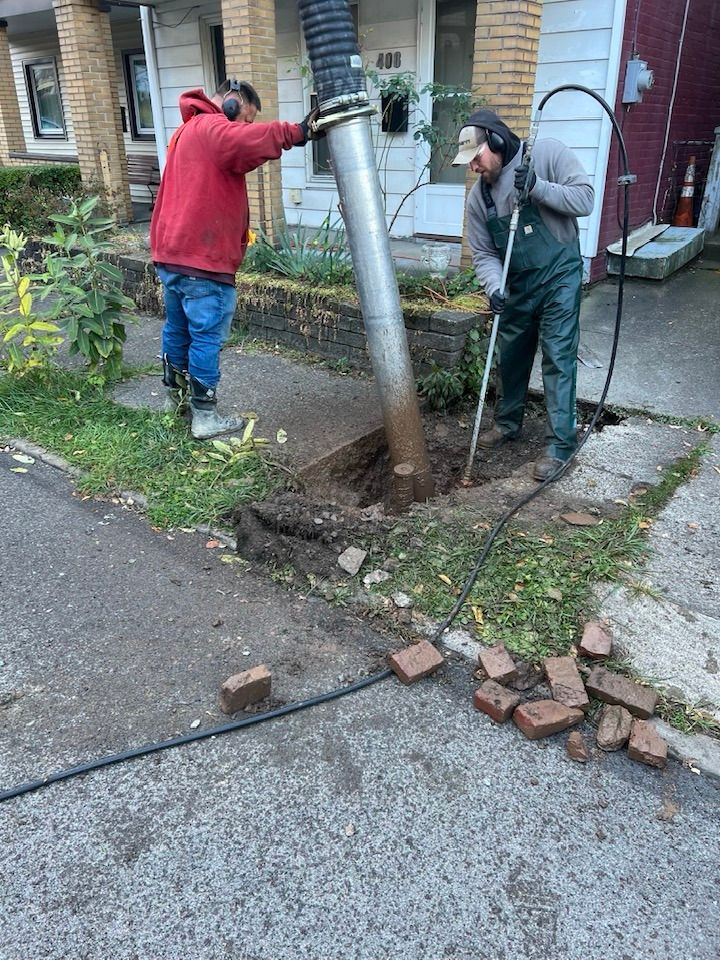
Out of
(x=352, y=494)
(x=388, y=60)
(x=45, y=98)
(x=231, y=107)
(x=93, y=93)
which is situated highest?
(x=388, y=60)

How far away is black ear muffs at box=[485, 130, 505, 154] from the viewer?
148 inches

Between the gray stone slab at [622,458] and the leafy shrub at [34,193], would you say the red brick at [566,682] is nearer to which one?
the gray stone slab at [622,458]

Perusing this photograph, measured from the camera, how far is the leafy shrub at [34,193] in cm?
948

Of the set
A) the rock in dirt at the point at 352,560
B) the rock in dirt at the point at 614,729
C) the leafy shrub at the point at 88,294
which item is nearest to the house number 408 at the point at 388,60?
the leafy shrub at the point at 88,294

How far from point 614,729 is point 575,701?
0.53 ft

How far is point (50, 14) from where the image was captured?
1338 centimetres

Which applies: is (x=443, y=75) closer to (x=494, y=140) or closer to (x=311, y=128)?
(x=494, y=140)

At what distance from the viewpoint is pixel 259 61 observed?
7691mm

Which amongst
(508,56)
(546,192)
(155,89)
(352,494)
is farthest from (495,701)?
(155,89)

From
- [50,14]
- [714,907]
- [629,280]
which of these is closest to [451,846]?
[714,907]

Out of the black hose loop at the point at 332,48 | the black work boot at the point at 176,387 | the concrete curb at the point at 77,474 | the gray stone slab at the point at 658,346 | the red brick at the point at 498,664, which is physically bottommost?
the concrete curb at the point at 77,474

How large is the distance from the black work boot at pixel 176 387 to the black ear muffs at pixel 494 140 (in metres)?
2.30

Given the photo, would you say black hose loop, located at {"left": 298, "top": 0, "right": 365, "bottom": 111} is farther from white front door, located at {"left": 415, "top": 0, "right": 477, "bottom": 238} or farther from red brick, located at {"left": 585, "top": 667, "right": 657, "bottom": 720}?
white front door, located at {"left": 415, "top": 0, "right": 477, "bottom": 238}

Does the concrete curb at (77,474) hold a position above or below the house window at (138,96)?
below
